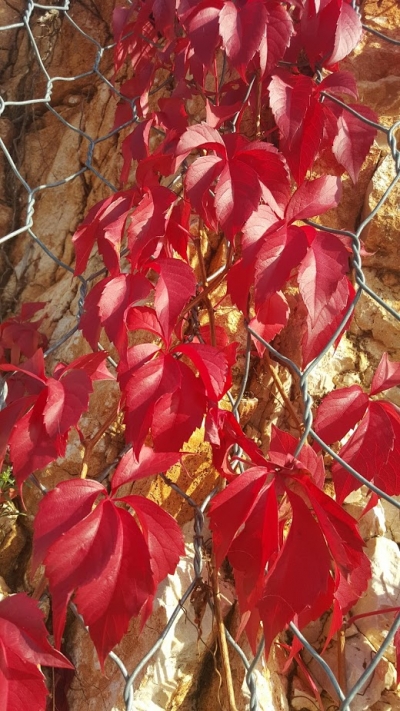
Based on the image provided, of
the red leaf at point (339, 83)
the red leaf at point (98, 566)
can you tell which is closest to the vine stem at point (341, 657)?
the red leaf at point (98, 566)

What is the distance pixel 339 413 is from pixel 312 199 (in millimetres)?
255

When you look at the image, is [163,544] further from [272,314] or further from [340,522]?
[272,314]

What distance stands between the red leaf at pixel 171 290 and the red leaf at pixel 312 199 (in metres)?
0.14

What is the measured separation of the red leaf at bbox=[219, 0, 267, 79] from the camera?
0.75m

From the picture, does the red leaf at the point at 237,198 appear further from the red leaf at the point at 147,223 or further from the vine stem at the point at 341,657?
the vine stem at the point at 341,657

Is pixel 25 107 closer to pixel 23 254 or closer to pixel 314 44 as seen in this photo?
pixel 23 254

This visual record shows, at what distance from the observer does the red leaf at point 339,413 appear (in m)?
0.70

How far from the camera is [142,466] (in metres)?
0.68

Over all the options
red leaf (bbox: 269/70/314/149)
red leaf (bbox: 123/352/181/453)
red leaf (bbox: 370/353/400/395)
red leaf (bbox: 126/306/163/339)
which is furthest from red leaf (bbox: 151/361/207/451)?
red leaf (bbox: 269/70/314/149)

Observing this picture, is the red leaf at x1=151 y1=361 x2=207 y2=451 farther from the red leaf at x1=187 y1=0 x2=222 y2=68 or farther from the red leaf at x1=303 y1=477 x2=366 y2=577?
the red leaf at x1=187 y1=0 x2=222 y2=68

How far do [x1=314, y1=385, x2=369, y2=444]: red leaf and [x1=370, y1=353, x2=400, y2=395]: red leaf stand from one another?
0.03 m

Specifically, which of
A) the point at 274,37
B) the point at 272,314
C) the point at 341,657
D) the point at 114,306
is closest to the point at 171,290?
the point at 114,306

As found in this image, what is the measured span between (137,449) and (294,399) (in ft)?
1.53

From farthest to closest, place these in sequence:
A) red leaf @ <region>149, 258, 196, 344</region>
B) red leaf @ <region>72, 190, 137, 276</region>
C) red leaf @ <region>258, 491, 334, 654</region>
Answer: red leaf @ <region>72, 190, 137, 276</region> → red leaf @ <region>149, 258, 196, 344</region> → red leaf @ <region>258, 491, 334, 654</region>
